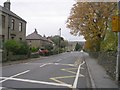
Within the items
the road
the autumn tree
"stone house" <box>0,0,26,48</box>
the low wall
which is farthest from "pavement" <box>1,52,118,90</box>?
the autumn tree

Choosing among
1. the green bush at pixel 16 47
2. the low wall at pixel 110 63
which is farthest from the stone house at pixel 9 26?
the low wall at pixel 110 63

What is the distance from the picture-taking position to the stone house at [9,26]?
132ft

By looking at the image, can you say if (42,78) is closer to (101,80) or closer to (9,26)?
(101,80)

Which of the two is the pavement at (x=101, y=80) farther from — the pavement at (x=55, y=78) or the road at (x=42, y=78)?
the road at (x=42, y=78)

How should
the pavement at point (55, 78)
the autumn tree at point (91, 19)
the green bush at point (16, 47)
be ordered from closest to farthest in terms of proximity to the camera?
the pavement at point (55, 78) → the green bush at point (16, 47) → the autumn tree at point (91, 19)

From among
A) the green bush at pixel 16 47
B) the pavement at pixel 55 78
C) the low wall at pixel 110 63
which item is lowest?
the pavement at pixel 55 78

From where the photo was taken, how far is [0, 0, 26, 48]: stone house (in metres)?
40.3

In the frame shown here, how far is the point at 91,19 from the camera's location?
4197 cm

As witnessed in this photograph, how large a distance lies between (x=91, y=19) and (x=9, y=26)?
13.0 metres

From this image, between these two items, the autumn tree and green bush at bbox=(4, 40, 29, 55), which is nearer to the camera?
green bush at bbox=(4, 40, 29, 55)

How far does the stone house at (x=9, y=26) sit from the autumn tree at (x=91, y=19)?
938 centimetres

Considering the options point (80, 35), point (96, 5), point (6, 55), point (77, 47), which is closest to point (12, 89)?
point (6, 55)

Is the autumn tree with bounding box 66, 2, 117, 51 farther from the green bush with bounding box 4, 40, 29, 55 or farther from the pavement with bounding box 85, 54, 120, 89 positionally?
the pavement with bounding box 85, 54, 120, 89

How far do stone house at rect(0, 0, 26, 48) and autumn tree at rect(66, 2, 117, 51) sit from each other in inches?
369
